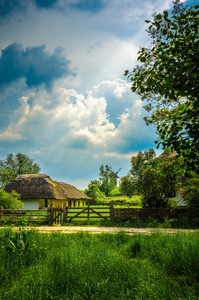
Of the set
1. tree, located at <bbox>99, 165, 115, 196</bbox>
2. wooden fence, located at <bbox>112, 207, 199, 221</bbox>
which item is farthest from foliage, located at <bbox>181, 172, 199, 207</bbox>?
tree, located at <bbox>99, 165, 115, 196</bbox>

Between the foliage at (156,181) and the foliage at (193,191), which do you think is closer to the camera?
the foliage at (193,191)

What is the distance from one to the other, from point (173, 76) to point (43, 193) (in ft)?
88.4

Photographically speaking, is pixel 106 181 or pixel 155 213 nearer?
pixel 155 213

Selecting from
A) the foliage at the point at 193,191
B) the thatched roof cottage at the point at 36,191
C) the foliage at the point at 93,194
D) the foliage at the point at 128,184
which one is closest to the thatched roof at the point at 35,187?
the thatched roof cottage at the point at 36,191

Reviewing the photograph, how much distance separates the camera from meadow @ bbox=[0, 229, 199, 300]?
3410 millimetres

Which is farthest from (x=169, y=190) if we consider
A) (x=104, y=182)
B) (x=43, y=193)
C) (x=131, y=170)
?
(x=104, y=182)

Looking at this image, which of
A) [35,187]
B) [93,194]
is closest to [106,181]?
[93,194]

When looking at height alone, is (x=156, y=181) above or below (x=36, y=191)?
above

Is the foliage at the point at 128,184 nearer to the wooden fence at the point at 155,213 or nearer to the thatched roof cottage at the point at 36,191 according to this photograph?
the wooden fence at the point at 155,213

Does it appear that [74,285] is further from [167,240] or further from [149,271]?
[167,240]

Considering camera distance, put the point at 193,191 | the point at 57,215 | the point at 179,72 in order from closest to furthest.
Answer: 1. the point at 179,72
2. the point at 193,191
3. the point at 57,215

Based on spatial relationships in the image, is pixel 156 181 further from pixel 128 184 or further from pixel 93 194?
pixel 93 194

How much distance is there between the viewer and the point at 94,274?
3.97 meters

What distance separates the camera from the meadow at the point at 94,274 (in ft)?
11.2
